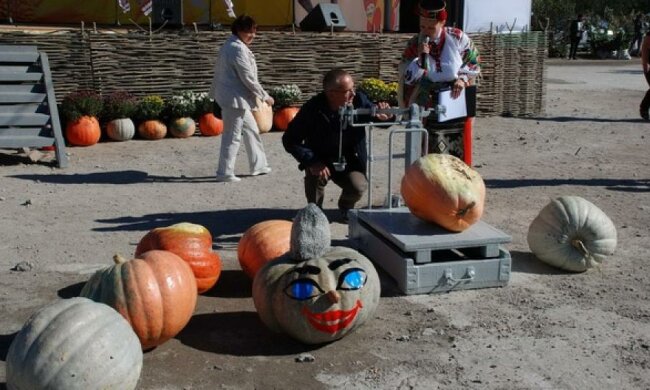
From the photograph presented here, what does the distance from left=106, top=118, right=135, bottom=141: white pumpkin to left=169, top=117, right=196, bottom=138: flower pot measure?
0.64 metres

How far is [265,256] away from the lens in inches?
223

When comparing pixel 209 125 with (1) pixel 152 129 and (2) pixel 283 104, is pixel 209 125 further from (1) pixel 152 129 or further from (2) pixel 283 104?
(2) pixel 283 104

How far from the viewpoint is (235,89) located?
9430 mm

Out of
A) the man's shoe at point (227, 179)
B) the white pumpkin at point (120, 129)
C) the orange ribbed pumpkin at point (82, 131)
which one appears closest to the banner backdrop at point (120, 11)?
the white pumpkin at point (120, 129)

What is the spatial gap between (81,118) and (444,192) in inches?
298

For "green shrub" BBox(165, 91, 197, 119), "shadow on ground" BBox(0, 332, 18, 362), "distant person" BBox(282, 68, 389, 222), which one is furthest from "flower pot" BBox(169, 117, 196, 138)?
"shadow on ground" BBox(0, 332, 18, 362)

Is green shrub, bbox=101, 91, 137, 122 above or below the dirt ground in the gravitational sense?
above

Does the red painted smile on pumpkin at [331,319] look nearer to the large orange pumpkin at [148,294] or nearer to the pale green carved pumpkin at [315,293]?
the pale green carved pumpkin at [315,293]

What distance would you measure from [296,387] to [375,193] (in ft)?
15.8

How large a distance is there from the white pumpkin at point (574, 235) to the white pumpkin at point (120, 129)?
25.2 feet

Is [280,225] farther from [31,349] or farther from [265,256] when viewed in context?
[31,349]

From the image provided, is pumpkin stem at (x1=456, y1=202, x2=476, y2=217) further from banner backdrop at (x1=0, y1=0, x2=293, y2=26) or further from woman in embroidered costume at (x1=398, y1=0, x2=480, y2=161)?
banner backdrop at (x1=0, y1=0, x2=293, y2=26)

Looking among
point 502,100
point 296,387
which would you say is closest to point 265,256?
point 296,387

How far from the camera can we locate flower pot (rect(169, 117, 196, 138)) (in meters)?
12.6
